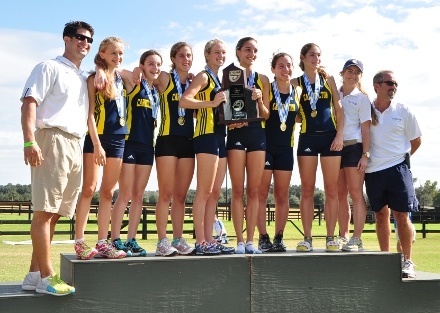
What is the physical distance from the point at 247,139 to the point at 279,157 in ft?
1.67

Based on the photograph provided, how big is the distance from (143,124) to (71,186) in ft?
3.85

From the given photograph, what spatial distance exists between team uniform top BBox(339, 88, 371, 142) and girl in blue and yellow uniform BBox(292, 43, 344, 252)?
0.15 m

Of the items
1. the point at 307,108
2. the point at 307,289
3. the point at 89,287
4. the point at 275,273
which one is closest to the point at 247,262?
the point at 275,273

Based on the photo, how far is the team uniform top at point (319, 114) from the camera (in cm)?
669

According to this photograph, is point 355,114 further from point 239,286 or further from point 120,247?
point 120,247

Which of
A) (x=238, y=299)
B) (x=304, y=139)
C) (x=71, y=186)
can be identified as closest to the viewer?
(x=71, y=186)

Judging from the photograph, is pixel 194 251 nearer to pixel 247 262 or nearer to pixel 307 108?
pixel 247 262

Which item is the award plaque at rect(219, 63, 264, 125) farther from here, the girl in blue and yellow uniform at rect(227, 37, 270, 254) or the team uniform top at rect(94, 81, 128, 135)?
the team uniform top at rect(94, 81, 128, 135)

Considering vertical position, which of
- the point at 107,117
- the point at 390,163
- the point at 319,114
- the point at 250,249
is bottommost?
the point at 250,249

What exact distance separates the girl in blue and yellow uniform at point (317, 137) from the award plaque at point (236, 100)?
0.77m

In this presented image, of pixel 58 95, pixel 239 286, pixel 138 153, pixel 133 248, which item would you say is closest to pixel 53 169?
pixel 58 95

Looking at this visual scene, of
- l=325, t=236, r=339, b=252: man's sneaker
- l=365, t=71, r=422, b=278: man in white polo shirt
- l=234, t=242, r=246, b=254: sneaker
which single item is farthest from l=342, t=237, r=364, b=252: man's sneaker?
l=234, t=242, r=246, b=254: sneaker

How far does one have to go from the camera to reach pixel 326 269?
594 cm

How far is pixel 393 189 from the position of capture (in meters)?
6.75
